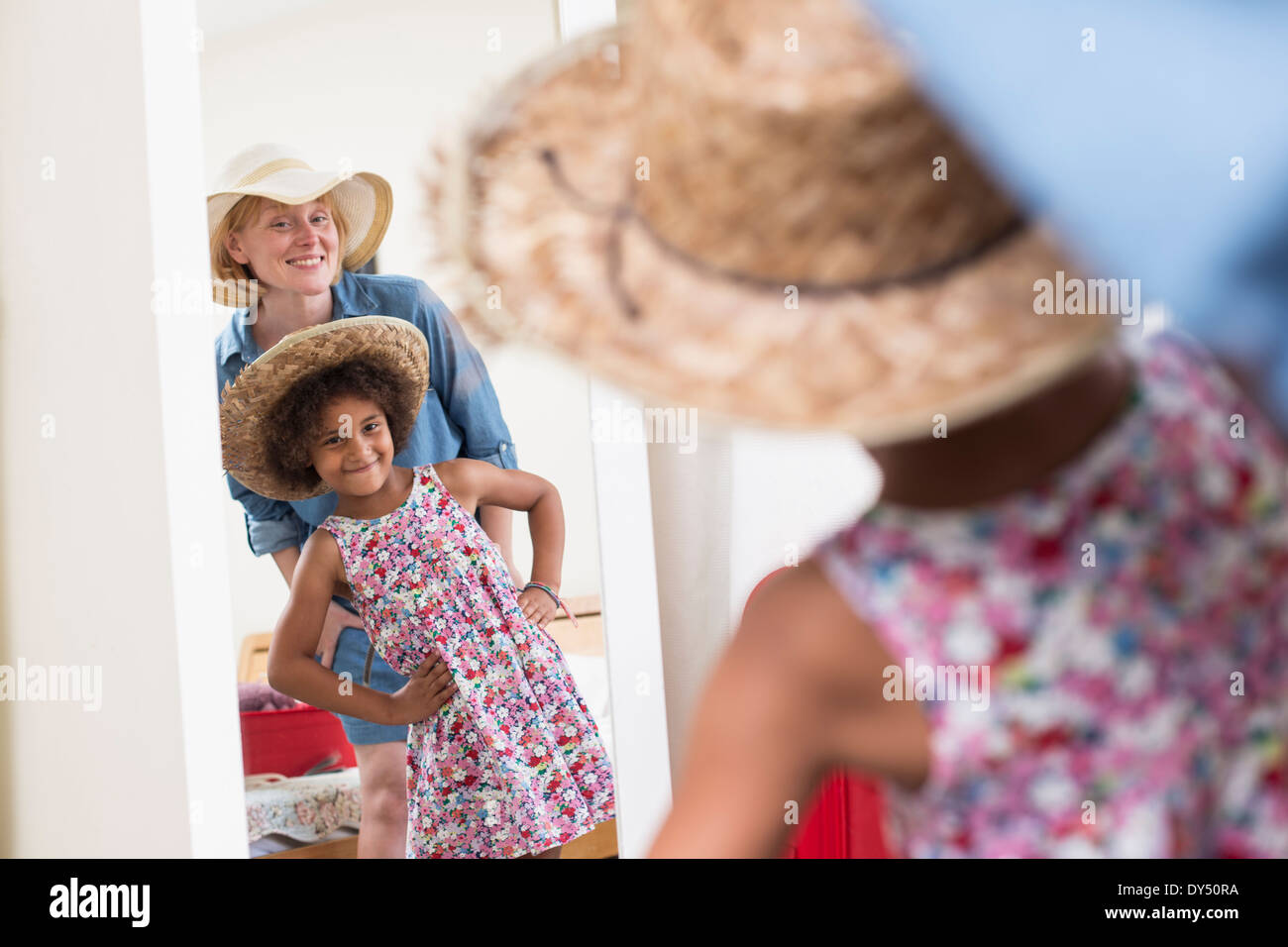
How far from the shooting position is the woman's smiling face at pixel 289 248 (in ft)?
5.11

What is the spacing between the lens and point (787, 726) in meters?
0.36

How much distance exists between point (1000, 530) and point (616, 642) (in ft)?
5.19

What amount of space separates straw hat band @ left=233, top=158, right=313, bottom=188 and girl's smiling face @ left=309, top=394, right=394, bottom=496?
33 centimetres

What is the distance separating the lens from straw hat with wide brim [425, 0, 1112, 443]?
34 cm

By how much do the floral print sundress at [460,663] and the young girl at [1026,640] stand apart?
128 cm

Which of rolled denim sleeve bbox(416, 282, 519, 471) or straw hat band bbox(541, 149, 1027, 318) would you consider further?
rolled denim sleeve bbox(416, 282, 519, 471)

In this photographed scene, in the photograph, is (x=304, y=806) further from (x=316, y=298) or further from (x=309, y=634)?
(x=316, y=298)

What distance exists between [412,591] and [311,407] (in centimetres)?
30

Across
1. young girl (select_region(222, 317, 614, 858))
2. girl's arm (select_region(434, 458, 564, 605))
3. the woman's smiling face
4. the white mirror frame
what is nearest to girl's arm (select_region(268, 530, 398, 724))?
young girl (select_region(222, 317, 614, 858))

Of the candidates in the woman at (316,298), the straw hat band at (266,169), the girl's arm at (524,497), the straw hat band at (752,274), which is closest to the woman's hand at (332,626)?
the woman at (316,298)

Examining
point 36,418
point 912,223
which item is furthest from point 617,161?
point 36,418

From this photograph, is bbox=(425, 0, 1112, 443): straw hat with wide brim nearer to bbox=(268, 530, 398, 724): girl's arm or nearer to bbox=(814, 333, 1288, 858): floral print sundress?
bbox=(814, 333, 1288, 858): floral print sundress
